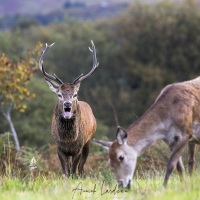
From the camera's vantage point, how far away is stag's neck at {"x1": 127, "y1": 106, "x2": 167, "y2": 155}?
882cm

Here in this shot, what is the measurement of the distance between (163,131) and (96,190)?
1332mm

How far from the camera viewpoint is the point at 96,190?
8.22 meters

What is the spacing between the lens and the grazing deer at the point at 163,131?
8.58 metres

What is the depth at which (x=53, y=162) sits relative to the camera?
17266 mm

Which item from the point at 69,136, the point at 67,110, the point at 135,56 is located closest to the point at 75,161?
the point at 69,136

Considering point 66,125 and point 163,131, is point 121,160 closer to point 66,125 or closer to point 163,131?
point 163,131

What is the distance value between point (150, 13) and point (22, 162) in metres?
36.0

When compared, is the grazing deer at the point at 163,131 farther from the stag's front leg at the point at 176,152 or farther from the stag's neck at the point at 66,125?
the stag's neck at the point at 66,125

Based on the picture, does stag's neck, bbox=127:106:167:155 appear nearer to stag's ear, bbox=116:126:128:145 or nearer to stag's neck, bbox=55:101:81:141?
stag's ear, bbox=116:126:128:145

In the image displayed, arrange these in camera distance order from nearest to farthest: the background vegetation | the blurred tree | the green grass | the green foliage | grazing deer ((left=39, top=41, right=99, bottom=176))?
the green grass → grazing deer ((left=39, top=41, right=99, bottom=176)) → the blurred tree → the background vegetation → the green foliage

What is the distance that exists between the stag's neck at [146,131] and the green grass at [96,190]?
1.65 feet

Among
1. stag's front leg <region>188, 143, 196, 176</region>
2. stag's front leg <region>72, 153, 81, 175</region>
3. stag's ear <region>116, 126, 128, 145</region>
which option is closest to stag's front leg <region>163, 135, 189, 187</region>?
stag's ear <region>116, 126, 128, 145</region>

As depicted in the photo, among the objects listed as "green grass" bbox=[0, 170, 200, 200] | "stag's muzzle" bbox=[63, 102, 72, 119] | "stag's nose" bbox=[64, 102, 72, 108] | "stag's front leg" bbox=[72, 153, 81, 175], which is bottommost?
"stag's front leg" bbox=[72, 153, 81, 175]

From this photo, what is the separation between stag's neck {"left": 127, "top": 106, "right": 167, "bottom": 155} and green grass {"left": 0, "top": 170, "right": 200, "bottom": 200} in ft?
1.65
